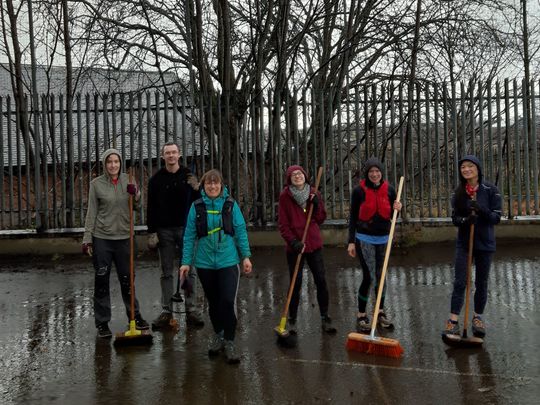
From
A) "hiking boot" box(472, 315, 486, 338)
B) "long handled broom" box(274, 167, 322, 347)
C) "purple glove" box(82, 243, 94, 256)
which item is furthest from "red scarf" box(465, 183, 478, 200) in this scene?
"purple glove" box(82, 243, 94, 256)

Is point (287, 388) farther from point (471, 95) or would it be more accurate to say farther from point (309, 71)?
point (309, 71)

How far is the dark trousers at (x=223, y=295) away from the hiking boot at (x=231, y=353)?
49 millimetres

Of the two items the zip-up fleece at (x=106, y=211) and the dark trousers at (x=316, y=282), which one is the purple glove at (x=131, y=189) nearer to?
the zip-up fleece at (x=106, y=211)

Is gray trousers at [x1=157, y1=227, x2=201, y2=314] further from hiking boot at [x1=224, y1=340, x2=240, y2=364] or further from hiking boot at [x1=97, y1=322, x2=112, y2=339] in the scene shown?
hiking boot at [x1=224, y1=340, x2=240, y2=364]

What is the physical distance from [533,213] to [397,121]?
9.07 feet

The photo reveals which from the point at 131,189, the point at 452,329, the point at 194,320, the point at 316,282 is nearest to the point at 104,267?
the point at 131,189

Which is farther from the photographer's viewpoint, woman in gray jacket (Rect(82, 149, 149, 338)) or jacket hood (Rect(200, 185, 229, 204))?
woman in gray jacket (Rect(82, 149, 149, 338))

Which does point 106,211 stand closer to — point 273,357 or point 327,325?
point 273,357

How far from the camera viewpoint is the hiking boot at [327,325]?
5059 millimetres

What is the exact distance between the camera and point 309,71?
12.9 metres

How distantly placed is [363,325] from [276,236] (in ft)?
13.6

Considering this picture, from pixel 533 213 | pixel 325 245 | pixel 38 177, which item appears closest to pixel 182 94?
pixel 38 177

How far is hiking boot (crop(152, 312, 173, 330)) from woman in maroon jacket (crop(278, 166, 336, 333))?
1167mm

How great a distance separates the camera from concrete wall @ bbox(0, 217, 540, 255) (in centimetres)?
909
